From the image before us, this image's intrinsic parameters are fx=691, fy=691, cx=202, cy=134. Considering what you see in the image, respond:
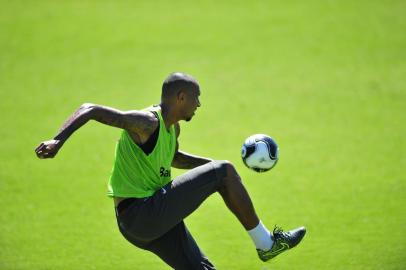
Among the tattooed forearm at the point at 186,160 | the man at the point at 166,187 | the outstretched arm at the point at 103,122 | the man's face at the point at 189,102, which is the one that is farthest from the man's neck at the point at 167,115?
the tattooed forearm at the point at 186,160

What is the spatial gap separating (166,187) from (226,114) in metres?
10.1

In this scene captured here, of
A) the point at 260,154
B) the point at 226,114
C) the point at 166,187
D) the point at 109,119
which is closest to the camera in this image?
the point at 109,119

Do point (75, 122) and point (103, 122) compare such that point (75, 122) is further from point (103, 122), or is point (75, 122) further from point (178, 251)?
point (178, 251)

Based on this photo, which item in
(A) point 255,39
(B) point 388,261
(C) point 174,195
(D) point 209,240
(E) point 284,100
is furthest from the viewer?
(A) point 255,39

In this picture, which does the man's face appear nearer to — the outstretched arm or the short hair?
the short hair

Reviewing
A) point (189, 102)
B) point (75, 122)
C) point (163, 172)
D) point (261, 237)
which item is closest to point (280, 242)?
point (261, 237)

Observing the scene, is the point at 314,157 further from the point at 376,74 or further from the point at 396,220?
the point at 376,74

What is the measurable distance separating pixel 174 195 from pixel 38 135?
929 cm

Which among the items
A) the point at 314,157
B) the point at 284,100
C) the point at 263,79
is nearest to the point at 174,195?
the point at 314,157

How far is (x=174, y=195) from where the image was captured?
25.3 feet

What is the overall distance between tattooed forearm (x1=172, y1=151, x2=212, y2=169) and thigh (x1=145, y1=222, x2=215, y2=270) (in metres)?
0.95

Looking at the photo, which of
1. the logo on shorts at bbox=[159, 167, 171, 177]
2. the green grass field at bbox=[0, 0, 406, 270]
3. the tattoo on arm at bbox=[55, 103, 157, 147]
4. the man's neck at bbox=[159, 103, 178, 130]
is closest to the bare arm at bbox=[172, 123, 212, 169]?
the logo on shorts at bbox=[159, 167, 171, 177]

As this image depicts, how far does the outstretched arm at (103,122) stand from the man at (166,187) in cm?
1

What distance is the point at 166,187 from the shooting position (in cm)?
785
